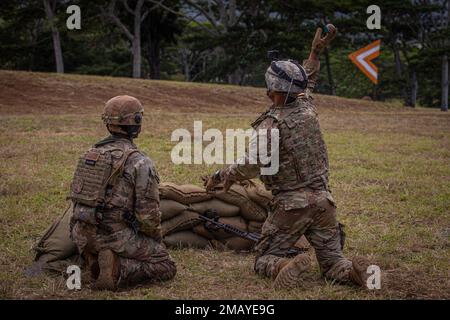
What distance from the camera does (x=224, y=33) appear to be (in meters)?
32.0

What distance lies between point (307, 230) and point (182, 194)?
1298 millimetres

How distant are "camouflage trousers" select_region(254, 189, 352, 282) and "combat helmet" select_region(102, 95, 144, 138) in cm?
121

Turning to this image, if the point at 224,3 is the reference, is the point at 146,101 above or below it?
below

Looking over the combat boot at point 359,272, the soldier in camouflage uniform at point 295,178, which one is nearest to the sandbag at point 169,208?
the soldier in camouflage uniform at point 295,178

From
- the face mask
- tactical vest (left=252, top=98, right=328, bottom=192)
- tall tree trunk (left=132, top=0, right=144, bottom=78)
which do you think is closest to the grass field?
tactical vest (left=252, top=98, right=328, bottom=192)

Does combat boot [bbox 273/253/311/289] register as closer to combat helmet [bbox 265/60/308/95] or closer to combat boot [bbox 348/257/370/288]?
combat boot [bbox 348/257/370/288]

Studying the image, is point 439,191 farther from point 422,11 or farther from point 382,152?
point 422,11

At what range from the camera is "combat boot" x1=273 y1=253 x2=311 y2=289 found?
14.6 ft

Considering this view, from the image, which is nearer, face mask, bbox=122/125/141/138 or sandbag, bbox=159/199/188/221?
face mask, bbox=122/125/141/138

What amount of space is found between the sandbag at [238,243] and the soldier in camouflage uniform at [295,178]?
80cm

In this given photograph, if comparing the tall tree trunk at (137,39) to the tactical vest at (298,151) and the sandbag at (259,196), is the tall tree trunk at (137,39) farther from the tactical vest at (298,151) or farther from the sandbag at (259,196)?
the tactical vest at (298,151)
